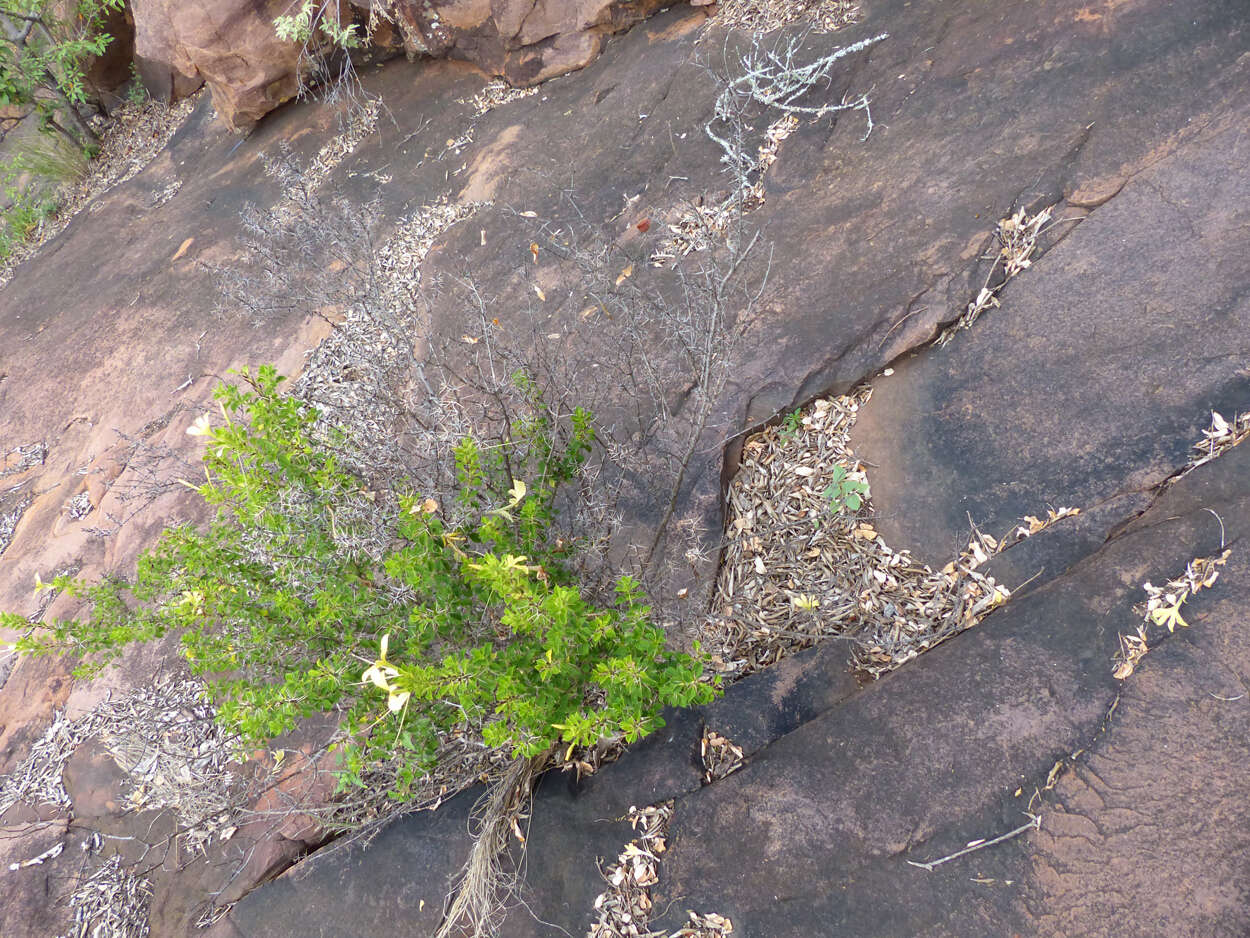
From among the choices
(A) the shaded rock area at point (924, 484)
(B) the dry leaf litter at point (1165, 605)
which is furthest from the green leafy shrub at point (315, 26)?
(B) the dry leaf litter at point (1165, 605)

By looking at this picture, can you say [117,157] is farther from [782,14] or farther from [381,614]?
[381,614]

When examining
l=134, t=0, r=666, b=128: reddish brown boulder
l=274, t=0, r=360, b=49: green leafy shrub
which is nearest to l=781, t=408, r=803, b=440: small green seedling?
l=134, t=0, r=666, b=128: reddish brown boulder

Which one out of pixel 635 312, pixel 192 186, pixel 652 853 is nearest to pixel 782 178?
pixel 635 312

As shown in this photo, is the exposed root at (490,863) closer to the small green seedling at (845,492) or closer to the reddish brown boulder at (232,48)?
the small green seedling at (845,492)

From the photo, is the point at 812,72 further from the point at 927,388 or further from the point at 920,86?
the point at 927,388

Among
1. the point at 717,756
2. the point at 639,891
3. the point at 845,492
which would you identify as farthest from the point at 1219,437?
the point at 639,891

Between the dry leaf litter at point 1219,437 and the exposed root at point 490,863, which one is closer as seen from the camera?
the exposed root at point 490,863
